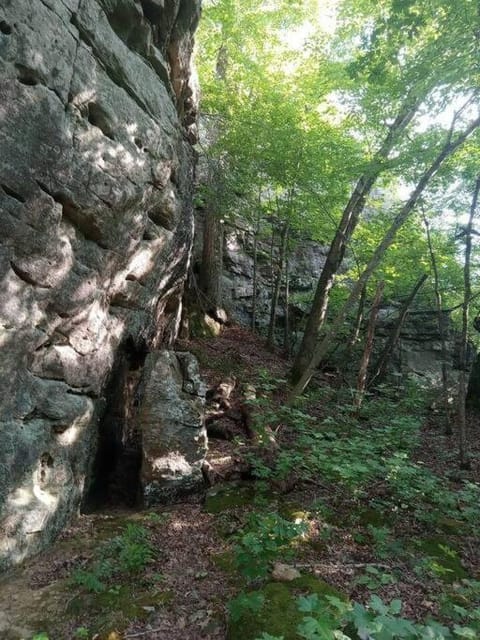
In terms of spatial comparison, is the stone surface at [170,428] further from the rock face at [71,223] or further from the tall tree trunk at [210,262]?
the tall tree trunk at [210,262]

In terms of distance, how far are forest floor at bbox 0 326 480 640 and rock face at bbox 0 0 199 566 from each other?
0.89 metres

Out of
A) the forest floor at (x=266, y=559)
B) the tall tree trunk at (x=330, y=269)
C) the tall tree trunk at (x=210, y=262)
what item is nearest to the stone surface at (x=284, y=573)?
the forest floor at (x=266, y=559)

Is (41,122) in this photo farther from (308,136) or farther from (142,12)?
(308,136)

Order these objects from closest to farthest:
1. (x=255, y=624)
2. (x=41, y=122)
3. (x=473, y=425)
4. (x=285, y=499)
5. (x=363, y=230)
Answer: (x=255, y=624) < (x=41, y=122) < (x=285, y=499) < (x=473, y=425) < (x=363, y=230)

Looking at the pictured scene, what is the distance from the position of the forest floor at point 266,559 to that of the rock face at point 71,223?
89 centimetres

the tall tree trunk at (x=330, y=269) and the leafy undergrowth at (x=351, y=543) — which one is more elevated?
the tall tree trunk at (x=330, y=269)

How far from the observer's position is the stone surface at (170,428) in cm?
621

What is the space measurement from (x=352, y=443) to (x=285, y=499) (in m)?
1.35

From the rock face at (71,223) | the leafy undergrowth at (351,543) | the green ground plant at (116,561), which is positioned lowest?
the green ground plant at (116,561)

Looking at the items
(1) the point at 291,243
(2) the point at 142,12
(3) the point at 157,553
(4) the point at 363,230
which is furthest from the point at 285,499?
(1) the point at 291,243

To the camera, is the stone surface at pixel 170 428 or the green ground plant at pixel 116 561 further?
the stone surface at pixel 170 428

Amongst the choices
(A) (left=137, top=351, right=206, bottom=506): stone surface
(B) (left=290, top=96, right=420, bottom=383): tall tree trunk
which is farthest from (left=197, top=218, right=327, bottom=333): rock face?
(A) (left=137, top=351, right=206, bottom=506): stone surface

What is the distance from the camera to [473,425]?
39.5 ft

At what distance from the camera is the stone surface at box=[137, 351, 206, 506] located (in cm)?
621
